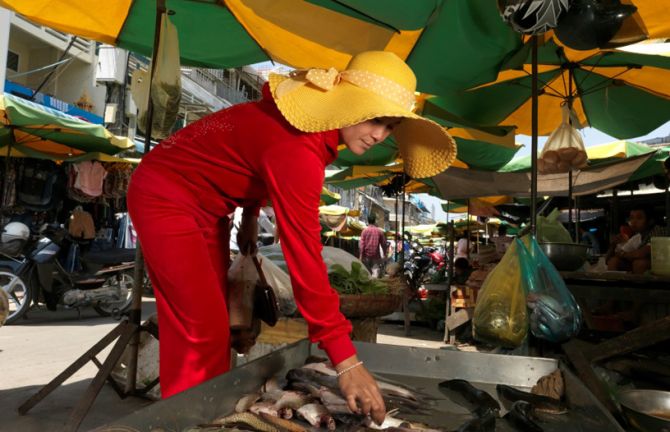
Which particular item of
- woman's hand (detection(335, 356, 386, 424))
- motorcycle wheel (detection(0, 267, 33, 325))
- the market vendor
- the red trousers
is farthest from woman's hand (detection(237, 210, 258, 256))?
motorcycle wheel (detection(0, 267, 33, 325))

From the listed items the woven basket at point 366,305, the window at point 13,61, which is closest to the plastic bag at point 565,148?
the woven basket at point 366,305

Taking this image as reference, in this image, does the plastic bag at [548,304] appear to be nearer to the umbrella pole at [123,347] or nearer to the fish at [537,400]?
the fish at [537,400]

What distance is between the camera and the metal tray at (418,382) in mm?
1308

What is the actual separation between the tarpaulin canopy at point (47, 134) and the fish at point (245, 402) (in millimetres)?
6342

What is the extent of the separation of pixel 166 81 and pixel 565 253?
9.99 feet

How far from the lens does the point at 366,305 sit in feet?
10.8

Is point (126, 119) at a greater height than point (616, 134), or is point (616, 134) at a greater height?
point (126, 119)

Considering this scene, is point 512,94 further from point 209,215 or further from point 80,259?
point 80,259

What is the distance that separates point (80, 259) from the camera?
801 centimetres

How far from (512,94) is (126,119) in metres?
16.1

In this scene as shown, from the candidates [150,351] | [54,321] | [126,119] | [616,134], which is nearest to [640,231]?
[616,134]

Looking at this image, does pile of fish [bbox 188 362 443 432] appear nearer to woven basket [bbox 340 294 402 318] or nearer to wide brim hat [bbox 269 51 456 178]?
wide brim hat [bbox 269 51 456 178]

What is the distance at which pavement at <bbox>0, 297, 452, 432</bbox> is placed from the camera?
3.21 meters

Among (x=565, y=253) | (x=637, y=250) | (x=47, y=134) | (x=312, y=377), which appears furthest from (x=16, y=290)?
(x=637, y=250)
